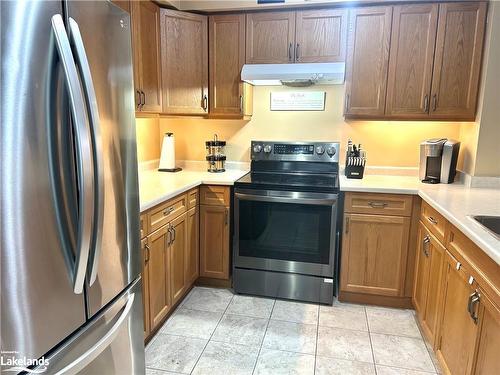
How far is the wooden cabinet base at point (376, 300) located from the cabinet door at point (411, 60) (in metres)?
1.36

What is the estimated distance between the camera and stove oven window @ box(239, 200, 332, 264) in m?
2.57

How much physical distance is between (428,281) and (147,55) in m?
2.35

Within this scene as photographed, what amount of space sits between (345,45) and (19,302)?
8.34 feet

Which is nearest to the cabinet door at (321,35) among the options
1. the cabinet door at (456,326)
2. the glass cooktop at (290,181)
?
the glass cooktop at (290,181)

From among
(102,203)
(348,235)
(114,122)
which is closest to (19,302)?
(102,203)

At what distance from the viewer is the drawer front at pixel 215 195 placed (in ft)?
8.94

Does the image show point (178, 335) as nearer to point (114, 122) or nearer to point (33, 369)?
point (33, 369)

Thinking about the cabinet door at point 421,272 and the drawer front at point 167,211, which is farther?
the cabinet door at point 421,272

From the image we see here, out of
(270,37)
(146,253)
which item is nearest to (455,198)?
(270,37)

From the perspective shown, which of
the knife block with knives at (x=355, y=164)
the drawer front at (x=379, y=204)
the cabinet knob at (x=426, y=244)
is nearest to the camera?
the cabinet knob at (x=426, y=244)

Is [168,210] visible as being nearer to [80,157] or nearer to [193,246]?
[193,246]

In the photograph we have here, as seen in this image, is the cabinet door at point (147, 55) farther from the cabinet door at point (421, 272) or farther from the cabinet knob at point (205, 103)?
the cabinet door at point (421, 272)

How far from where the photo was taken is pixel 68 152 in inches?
38.5

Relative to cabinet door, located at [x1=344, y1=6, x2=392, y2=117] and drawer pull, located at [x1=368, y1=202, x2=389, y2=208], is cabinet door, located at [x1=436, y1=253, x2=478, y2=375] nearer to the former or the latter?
drawer pull, located at [x1=368, y1=202, x2=389, y2=208]
